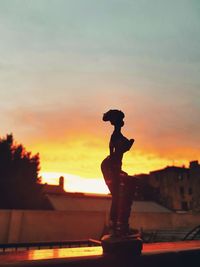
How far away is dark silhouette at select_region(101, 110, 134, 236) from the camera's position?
3597mm

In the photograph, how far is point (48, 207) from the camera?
90.2ft

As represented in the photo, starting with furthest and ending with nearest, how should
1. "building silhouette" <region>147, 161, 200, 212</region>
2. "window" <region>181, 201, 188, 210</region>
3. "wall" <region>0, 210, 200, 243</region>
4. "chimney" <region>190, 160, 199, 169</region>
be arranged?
"window" <region>181, 201, 188, 210</region> < "building silhouette" <region>147, 161, 200, 212</region> < "chimney" <region>190, 160, 199, 169</region> < "wall" <region>0, 210, 200, 243</region>

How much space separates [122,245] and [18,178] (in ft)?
75.1

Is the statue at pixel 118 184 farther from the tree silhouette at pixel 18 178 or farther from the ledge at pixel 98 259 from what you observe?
the tree silhouette at pixel 18 178

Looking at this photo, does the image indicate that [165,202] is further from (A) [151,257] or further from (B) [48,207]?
(A) [151,257]

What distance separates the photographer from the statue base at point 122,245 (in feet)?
10.7

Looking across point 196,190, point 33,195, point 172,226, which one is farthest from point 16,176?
point 196,190

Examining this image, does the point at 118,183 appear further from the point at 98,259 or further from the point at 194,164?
the point at 194,164

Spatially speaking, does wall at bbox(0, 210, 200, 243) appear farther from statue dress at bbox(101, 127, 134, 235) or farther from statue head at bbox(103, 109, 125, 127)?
statue head at bbox(103, 109, 125, 127)

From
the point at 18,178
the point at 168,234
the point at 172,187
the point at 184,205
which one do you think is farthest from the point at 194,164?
the point at 18,178

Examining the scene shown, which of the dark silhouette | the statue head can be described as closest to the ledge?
the dark silhouette

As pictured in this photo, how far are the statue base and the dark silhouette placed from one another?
0.14 m

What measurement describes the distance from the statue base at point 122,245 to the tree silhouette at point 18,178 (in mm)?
21884

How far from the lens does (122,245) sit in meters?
3.29
